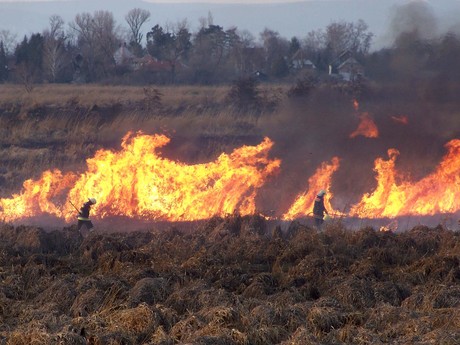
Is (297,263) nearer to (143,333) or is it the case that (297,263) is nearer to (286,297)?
(286,297)

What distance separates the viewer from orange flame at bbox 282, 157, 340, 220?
20.7 m

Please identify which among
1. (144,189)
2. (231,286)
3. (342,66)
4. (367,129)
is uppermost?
(342,66)

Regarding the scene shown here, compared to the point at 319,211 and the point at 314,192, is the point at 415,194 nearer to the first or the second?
the point at 314,192

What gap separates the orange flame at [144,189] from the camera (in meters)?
19.5

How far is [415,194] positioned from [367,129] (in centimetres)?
305

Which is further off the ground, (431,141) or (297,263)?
(431,141)

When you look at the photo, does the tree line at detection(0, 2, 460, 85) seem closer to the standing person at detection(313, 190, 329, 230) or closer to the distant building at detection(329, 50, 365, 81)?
the distant building at detection(329, 50, 365, 81)

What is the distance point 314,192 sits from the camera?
70.3 feet

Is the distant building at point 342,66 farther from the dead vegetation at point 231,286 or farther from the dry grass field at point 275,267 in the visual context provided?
the dead vegetation at point 231,286

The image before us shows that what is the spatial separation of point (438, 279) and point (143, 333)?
5.46 m

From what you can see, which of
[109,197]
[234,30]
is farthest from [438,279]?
[234,30]

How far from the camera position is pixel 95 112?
1355 inches

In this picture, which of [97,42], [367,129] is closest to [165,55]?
[97,42]

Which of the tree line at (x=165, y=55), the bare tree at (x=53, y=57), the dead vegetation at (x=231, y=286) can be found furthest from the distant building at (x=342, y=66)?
the dead vegetation at (x=231, y=286)
